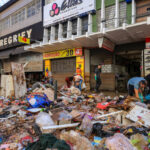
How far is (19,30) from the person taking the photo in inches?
572

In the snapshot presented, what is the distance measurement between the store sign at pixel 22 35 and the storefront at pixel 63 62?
2.29 metres

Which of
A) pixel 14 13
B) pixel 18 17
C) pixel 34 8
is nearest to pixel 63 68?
pixel 34 8

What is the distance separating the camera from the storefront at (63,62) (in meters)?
9.73

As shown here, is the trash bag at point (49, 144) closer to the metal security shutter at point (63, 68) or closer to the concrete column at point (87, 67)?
the concrete column at point (87, 67)

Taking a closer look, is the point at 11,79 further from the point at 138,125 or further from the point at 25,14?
the point at 25,14

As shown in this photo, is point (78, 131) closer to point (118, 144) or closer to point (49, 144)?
point (118, 144)

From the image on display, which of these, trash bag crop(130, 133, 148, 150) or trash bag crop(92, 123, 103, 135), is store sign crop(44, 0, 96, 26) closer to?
trash bag crop(92, 123, 103, 135)

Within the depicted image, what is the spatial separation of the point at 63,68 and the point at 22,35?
6.79 m

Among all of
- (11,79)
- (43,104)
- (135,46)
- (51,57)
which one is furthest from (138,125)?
(51,57)

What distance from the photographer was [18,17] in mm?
15141

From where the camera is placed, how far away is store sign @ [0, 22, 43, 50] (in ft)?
40.1

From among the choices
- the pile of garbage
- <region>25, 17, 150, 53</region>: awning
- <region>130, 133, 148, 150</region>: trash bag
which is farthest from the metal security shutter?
<region>130, 133, 148, 150</region>: trash bag

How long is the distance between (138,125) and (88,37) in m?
5.91

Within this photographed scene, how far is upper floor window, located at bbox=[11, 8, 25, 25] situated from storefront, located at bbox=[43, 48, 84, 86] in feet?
20.7
